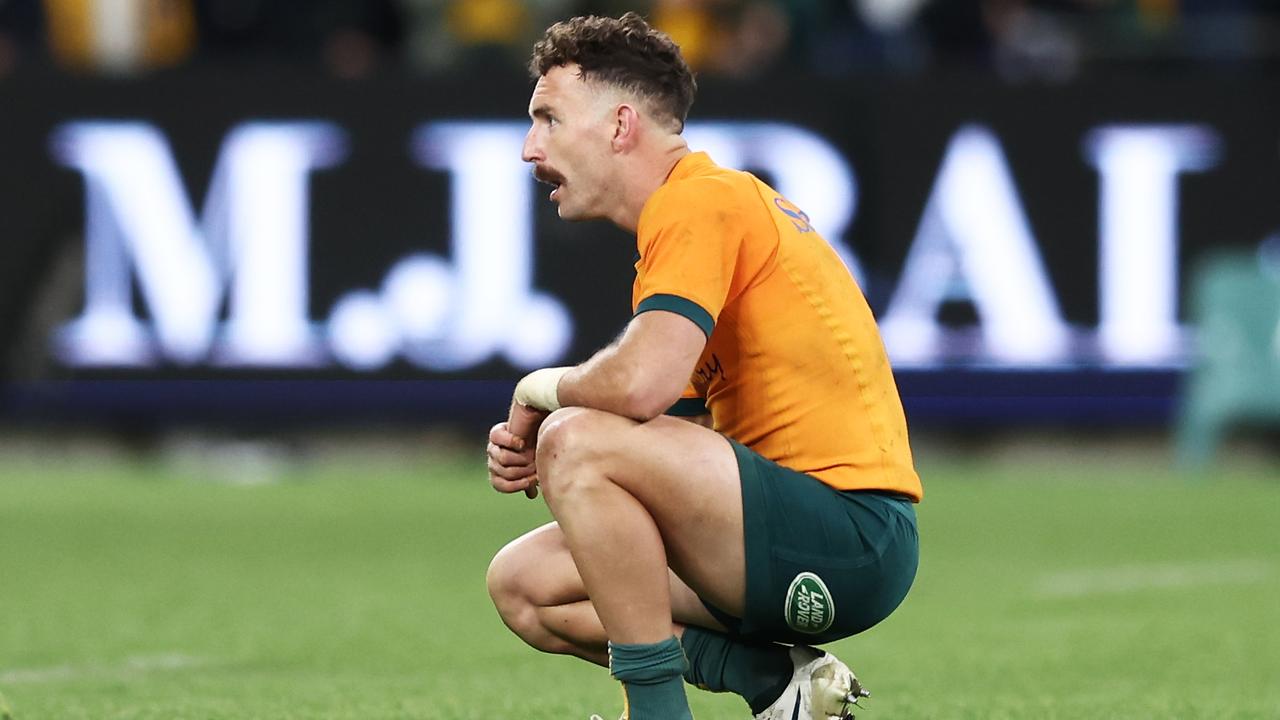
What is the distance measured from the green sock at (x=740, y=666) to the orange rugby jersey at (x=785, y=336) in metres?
0.50

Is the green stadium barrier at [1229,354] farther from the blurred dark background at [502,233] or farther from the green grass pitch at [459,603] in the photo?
the green grass pitch at [459,603]

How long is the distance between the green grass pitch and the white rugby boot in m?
0.80

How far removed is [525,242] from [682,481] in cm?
975

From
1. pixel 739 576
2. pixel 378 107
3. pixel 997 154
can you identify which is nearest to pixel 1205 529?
pixel 997 154

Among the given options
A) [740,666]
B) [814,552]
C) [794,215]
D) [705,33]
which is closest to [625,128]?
[794,215]

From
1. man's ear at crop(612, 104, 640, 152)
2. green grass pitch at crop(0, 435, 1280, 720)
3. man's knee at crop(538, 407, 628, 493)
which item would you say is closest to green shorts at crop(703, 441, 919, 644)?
man's knee at crop(538, 407, 628, 493)

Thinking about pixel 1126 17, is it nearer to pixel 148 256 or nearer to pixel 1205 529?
pixel 1205 529

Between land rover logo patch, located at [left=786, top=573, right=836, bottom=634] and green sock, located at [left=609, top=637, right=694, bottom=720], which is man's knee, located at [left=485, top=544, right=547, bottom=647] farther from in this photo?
land rover logo patch, located at [left=786, top=573, right=836, bottom=634]

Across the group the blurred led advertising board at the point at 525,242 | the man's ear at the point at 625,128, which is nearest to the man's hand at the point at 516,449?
the man's ear at the point at 625,128

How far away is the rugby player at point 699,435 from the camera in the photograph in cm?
460

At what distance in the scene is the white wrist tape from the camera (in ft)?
15.7

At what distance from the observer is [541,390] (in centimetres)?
482

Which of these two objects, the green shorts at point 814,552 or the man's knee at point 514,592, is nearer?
the green shorts at point 814,552

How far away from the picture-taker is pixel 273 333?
1427 cm
